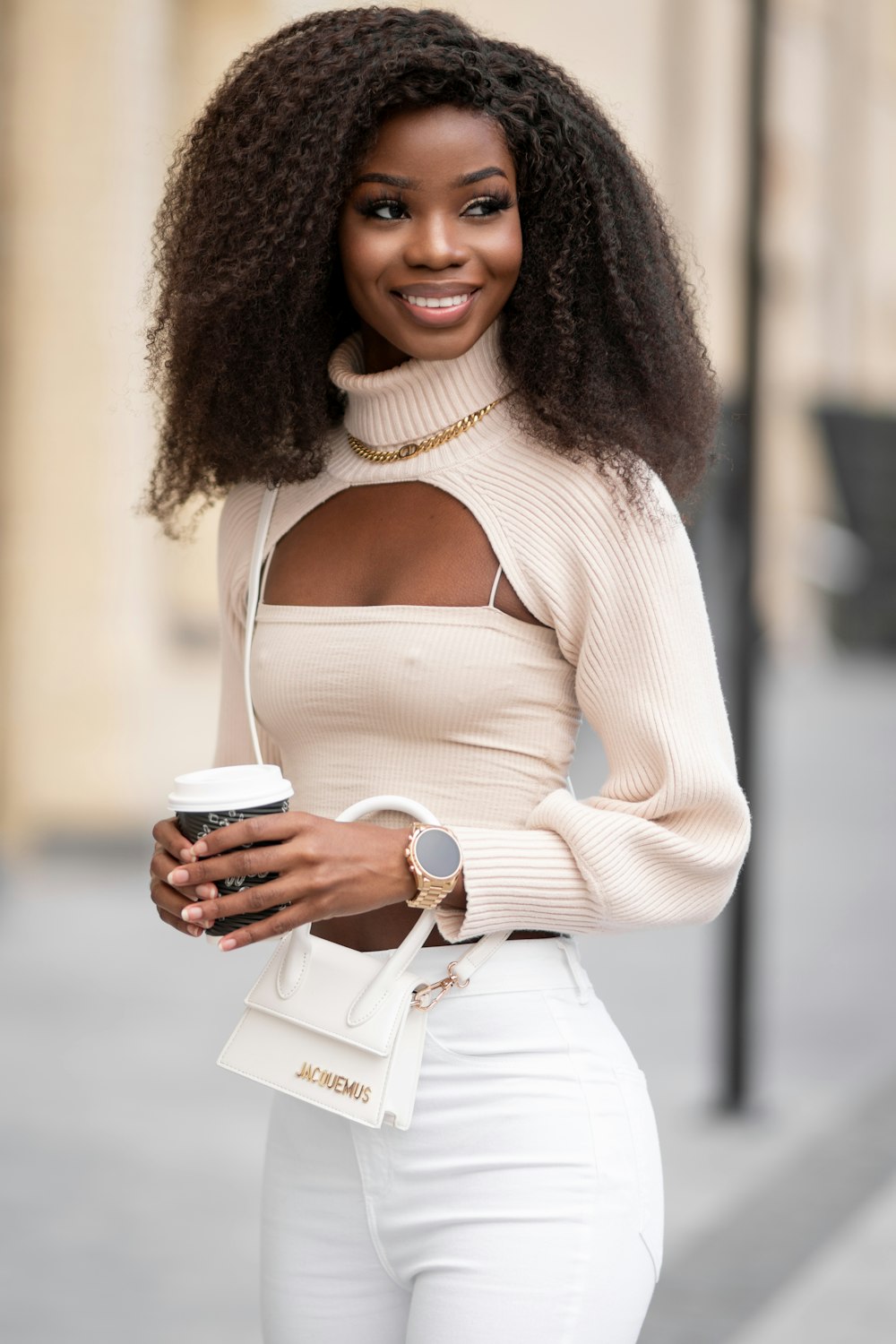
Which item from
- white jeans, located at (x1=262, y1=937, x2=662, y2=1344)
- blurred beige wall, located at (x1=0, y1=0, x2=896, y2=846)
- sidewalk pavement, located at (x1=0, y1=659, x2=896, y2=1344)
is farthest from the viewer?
blurred beige wall, located at (x1=0, y1=0, x2=896, y2=846)

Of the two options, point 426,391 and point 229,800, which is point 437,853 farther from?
point 426,391

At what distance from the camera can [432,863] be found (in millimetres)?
1695

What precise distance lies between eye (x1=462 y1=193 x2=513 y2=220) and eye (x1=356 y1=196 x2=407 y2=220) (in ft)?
0.22

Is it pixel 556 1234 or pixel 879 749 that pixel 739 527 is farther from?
pixel 879 749

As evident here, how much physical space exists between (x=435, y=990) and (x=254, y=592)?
1.59ft

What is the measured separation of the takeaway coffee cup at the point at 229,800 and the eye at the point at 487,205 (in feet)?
2.00

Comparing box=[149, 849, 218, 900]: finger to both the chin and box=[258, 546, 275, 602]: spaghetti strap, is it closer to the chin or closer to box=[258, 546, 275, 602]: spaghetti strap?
box=[258, 546, 275, 602]: spaghetti strap

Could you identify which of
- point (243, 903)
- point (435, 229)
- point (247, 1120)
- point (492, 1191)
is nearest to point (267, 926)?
point (243, 903)

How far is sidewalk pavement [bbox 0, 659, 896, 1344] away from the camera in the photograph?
12.5ft

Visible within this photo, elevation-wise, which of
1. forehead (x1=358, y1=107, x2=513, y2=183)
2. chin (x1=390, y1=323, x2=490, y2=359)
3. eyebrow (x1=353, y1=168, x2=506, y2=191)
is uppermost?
forehead (x1=358, y1=107, x2=513, y2=183)

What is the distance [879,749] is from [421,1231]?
10.6m

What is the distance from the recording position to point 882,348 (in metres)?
19.3

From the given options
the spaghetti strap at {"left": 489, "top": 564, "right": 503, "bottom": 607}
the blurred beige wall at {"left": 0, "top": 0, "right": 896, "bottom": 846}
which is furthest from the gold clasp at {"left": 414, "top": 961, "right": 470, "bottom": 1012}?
the blurred beige wall at {"left": 0, "top": 0, "right": 896, "bottom": 846}

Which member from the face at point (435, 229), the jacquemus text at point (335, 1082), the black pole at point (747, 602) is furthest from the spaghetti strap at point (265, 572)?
the black pole at point (747, 602)
